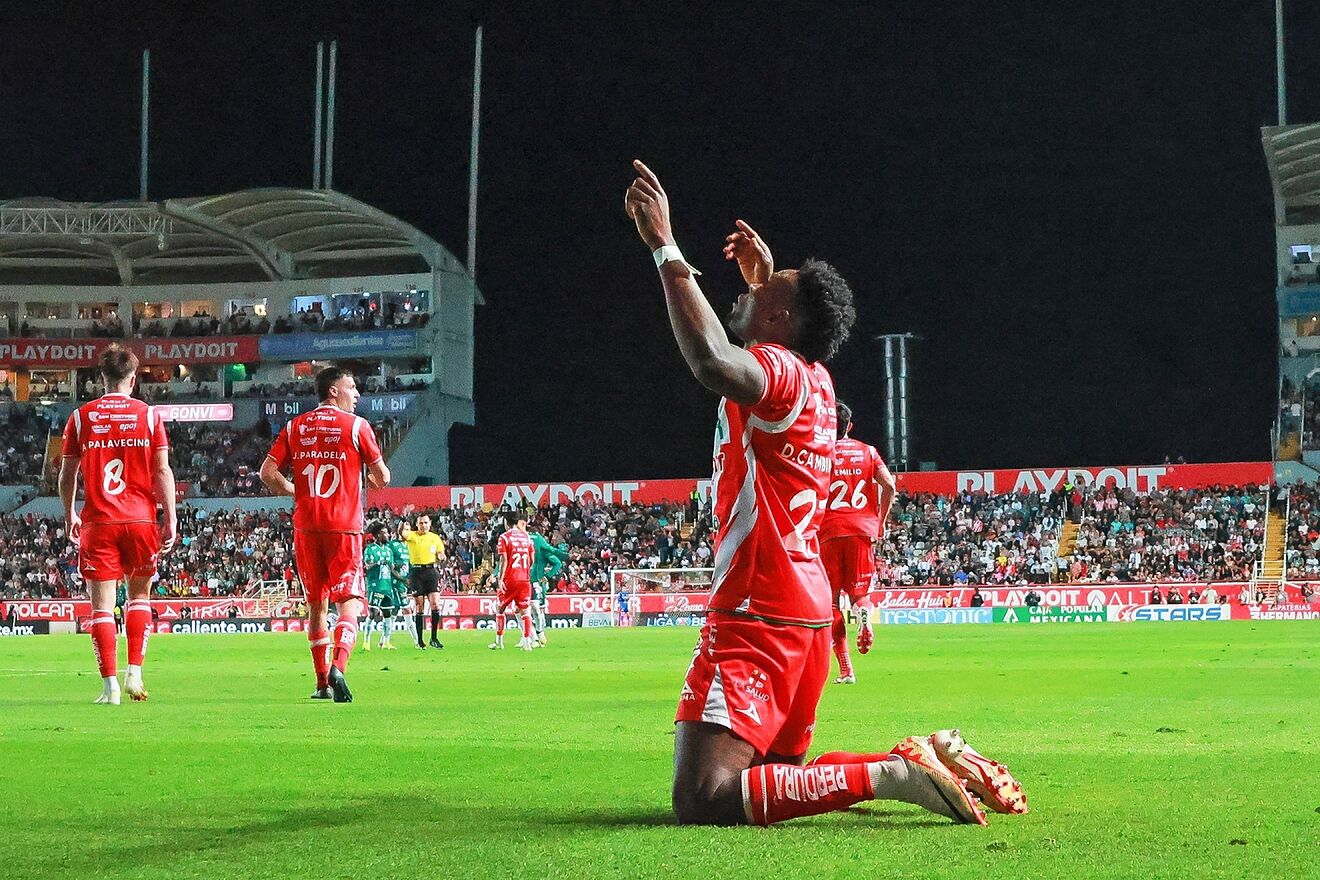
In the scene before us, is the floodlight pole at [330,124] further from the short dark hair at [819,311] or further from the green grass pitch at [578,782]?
the short dark hair at [819,311]

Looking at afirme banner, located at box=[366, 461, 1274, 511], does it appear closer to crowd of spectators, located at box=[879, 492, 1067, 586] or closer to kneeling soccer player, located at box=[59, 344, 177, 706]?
crowd of spectators, located at box=[879, 492, 1067, 586]

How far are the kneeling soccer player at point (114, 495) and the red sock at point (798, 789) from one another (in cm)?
803

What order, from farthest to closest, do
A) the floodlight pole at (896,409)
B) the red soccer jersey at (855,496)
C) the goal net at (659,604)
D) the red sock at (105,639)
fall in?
1. the floodlight pole at (896,409)
2. the goal net at (659,604)
3. the red soccer jersey at (855,496)
4. the red sock at (105,639)

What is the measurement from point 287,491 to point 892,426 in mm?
42410

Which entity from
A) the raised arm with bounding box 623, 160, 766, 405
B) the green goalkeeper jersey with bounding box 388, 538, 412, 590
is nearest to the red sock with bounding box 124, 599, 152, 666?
the raised arm with bounding box 623, 160, 766, 405

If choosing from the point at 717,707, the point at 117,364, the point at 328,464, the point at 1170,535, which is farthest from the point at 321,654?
the point at 1170,535

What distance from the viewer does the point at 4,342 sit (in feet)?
222

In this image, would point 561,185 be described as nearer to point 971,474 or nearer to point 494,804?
point 971,474

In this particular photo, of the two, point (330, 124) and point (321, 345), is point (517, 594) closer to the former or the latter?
point (330, 124)

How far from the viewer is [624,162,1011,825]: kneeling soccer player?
5566mm

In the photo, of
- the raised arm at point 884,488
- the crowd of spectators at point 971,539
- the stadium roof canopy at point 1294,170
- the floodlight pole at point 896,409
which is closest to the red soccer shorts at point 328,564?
the raised arm at point 884,488

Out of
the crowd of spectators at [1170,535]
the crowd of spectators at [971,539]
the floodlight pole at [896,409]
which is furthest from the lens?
the floodlight pole at [896,409]

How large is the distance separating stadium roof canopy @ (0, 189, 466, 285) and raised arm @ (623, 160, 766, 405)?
183 ft

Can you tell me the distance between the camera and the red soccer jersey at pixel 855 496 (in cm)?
1608
